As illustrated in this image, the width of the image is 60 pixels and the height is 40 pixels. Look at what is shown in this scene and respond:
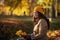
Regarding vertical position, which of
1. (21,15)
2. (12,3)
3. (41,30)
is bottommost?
(41,30)

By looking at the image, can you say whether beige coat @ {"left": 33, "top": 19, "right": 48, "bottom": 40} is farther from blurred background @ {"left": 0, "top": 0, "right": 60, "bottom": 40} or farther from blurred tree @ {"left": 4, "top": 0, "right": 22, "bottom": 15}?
blurred tree @ {"left": 4, "top": 0, "right": 22, "bottom": 15}

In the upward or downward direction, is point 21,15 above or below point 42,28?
above

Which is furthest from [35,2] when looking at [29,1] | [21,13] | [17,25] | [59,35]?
[59,35]

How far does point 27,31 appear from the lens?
3.76 m

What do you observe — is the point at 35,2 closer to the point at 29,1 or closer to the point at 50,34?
the point at 29,1

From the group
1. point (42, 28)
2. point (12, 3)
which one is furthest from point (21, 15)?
point (42, 28)

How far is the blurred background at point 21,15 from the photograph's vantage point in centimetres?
373

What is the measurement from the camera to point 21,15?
3.74m

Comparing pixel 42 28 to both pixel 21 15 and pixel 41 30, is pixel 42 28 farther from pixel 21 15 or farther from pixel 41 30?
pixel 21 15

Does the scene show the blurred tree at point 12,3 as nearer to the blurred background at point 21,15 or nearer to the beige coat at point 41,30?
the blurred background at point 21,15

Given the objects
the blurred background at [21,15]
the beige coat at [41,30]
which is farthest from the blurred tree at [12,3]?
the beige coat at [41,30]

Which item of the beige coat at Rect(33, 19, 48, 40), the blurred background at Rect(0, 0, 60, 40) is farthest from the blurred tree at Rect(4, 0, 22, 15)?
the beige coat at Rect(33, 19, 48, 40)

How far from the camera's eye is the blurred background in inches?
147

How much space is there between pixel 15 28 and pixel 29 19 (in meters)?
0.35
